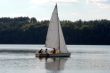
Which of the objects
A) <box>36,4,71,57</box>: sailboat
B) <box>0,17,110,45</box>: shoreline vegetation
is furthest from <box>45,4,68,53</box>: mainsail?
<box>0,17,110,45</box>: shoreline vegetation

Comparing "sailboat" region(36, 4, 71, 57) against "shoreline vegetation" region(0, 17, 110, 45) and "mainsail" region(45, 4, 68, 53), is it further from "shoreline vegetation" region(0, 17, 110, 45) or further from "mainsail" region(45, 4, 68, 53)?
"shoreline vegetation" region(0, 17, 110, 45)

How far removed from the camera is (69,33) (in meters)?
177

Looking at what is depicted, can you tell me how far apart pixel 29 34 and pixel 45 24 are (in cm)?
1307

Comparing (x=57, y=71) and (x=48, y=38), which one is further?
(x=48, y=38)

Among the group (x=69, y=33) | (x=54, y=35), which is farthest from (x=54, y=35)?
(x=69, y=33)

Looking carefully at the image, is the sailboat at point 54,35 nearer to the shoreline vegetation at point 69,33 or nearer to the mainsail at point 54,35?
the mainsail at point 54,35

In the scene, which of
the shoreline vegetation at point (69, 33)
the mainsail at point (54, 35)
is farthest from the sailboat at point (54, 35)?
the shoreline vegetation at point (69, 33)

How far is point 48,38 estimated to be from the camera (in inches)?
3100

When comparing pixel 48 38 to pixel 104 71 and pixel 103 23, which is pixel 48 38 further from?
pixel 103 23

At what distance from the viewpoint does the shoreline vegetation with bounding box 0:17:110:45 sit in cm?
17312

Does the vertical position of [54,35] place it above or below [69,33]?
below

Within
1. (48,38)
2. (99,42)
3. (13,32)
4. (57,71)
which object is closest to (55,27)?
(48,38)

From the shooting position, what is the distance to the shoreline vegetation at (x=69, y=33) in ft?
568

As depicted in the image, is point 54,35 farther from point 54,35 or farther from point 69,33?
point 69,33
